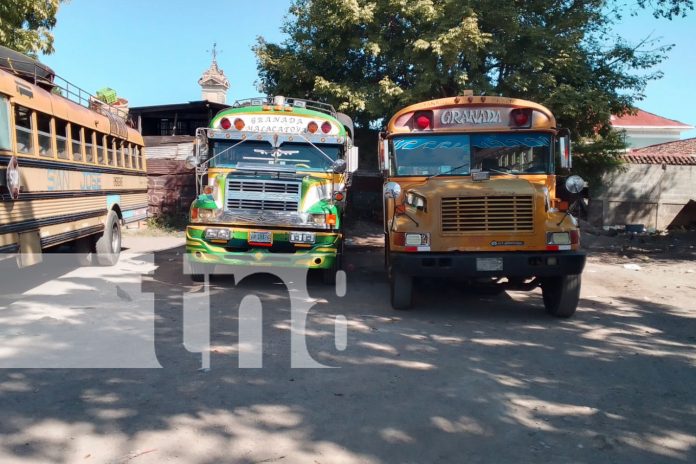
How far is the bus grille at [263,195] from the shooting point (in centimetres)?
853

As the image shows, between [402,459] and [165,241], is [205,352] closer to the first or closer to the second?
[402,459]

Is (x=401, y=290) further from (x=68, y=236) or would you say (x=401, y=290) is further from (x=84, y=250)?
(x=84, y=250)

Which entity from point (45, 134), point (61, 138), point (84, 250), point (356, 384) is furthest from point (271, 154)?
point (356, 384)

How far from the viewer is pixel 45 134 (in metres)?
7.97

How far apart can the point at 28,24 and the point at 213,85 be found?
19.2 m

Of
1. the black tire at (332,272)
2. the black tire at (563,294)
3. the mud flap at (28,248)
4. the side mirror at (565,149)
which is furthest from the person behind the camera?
the black tire at (332,272)

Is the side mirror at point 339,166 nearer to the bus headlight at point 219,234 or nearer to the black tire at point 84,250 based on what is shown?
the bus headlight at point 219,234

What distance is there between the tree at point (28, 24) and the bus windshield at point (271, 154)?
733cm

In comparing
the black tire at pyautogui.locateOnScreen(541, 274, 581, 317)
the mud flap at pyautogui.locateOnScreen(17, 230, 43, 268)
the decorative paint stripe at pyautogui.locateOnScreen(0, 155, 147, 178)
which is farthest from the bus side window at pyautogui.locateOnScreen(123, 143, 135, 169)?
the black tire at pyautogui.locateOnScreen(541, 274, 581, 317)

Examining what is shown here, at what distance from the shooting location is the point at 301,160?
363 inches

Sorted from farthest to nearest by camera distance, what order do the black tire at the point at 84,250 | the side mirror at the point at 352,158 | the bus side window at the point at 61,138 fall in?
the black tire at the point at 84,250 < the side mirror at the point at 352,158 < the bus side window at the point at 61,138

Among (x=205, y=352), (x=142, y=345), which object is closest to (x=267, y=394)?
(x=205, y=352)

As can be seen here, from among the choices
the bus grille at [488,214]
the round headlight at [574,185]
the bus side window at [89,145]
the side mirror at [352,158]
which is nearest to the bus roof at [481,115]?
the round headlight at [574,185]

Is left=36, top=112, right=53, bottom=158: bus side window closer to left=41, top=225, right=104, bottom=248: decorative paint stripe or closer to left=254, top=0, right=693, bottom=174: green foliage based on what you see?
left=41, top=225, right=104, bottom=248: decorative paint stripe
